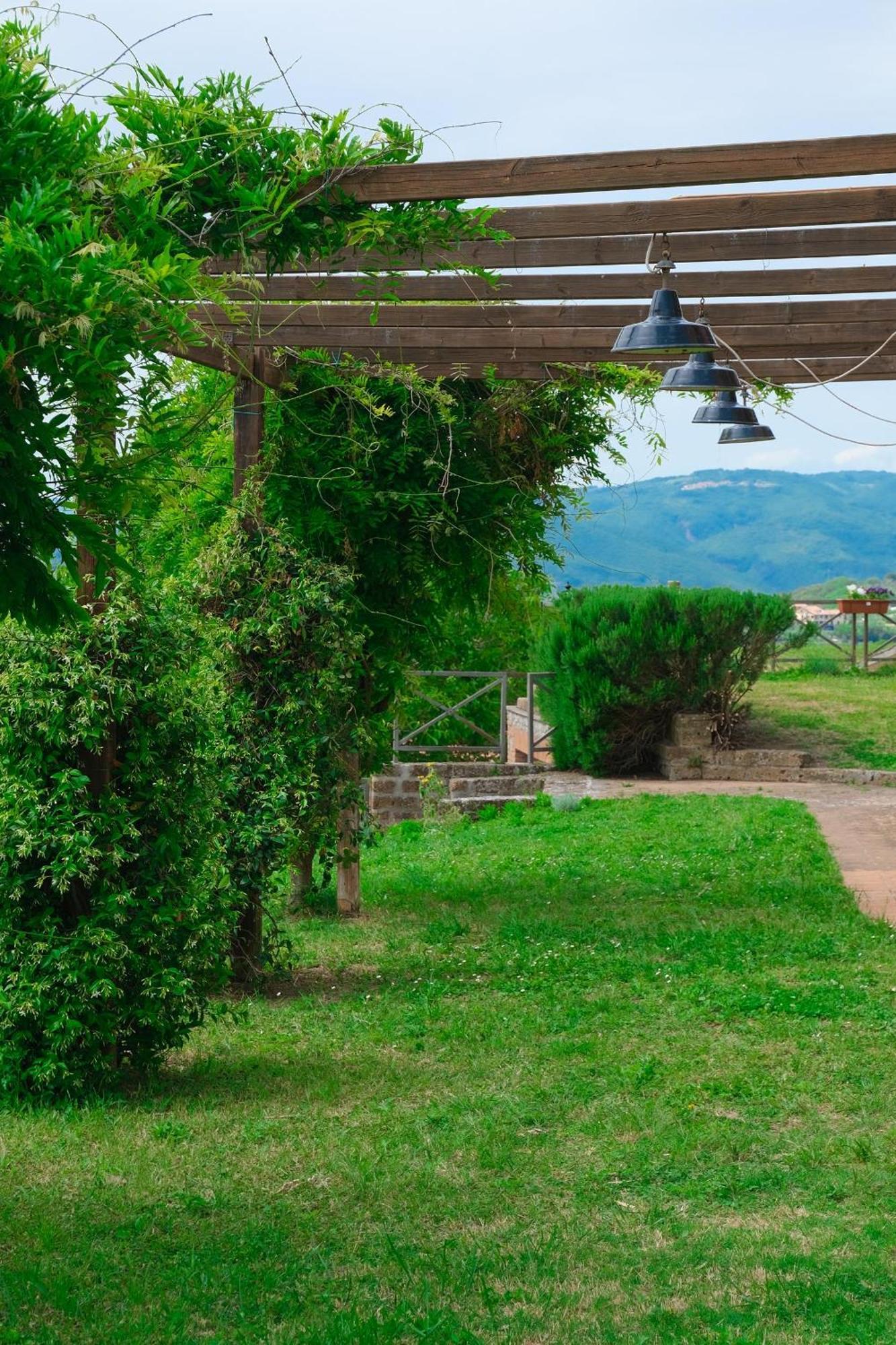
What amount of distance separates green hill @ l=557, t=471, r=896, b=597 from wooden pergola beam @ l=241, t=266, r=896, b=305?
9118 centimetres

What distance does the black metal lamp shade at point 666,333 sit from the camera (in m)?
5.68

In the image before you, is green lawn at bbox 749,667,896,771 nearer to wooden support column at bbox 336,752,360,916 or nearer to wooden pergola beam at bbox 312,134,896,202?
wooden support column at bbox 336,752,360,916

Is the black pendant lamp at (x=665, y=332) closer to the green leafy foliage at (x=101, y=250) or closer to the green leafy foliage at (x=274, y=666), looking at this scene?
the green leafy foliage at (x=101, y=250)

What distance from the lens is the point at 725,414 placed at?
335 inches

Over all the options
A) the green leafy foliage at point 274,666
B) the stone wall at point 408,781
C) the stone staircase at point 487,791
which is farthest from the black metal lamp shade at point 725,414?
the stone wall at point 408,781

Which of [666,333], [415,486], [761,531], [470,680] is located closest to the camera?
[666,333]

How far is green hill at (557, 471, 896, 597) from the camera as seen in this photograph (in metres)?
110

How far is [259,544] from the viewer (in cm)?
769

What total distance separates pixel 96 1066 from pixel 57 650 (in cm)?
170

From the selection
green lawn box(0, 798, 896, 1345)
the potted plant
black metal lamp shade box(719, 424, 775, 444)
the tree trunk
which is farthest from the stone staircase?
the potted plant

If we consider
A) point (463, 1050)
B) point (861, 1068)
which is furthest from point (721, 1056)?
point (463, 1050)

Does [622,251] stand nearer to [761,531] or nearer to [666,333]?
[666,333]

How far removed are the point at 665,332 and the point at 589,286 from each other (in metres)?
1.41

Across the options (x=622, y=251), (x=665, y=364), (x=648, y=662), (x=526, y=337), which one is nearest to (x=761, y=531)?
(x=648, y=662)
